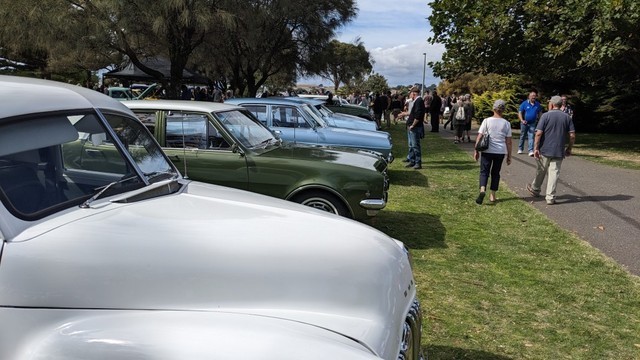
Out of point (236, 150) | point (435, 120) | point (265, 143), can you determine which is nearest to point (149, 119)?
Result: point (236, 150)

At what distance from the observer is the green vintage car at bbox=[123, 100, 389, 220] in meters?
6.46

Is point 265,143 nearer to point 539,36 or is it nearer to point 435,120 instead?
point 539,36

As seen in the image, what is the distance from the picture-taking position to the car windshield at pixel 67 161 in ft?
7.34

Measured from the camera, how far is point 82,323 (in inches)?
77.0

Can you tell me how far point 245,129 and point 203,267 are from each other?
5.13m

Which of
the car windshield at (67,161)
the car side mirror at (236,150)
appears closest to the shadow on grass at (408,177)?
the car side mirror at (236,150)

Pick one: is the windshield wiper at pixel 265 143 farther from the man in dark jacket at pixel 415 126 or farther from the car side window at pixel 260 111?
the man in dark jacket at pixel 415 126

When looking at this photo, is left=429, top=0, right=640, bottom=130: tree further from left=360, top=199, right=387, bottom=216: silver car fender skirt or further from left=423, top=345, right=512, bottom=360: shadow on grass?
left=423, top=345, right=512, bottom=360: shadow on grass

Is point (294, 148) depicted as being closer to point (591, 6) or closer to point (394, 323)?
point (394, 323)

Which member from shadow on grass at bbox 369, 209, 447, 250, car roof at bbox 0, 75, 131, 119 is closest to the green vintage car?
shadow on grass at bbox 369, 209, 447, 250

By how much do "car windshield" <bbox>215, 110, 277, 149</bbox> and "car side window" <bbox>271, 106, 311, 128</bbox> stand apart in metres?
3.14

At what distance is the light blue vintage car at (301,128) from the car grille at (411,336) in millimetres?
7911

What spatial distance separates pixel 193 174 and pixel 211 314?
467 centimetres

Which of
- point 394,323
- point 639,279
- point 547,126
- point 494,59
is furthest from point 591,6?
point 394,323
